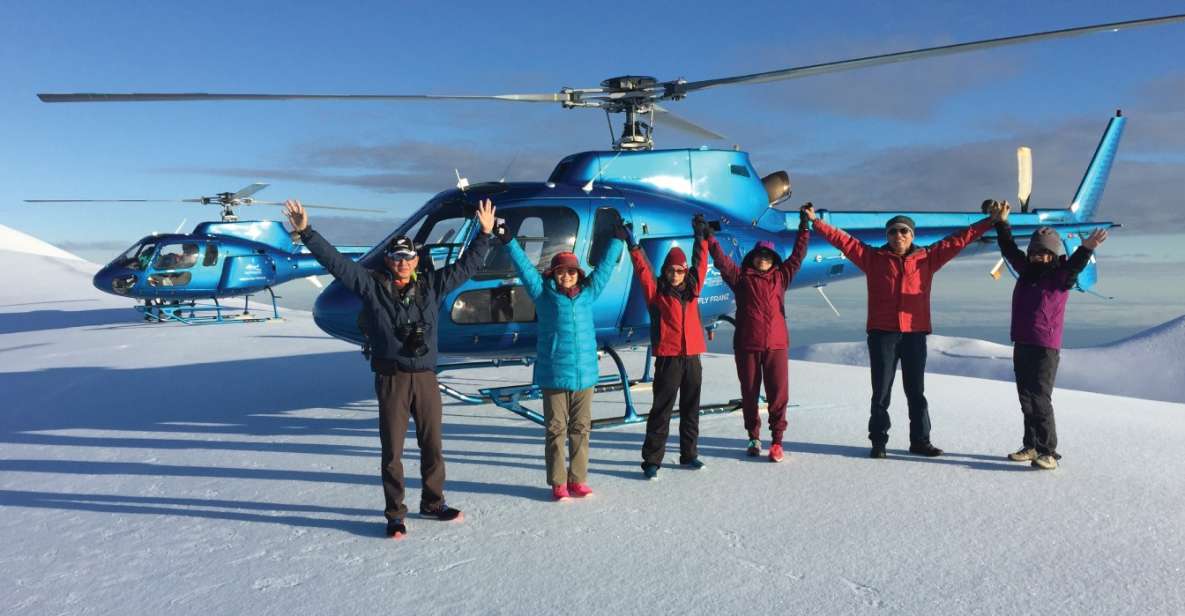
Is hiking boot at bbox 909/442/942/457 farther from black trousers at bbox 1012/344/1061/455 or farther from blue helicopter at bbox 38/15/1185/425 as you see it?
blue helicopter at bbox 38/15/1185/425

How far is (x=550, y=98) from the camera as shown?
6871mm

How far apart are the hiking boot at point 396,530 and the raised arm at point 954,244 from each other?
4141 mm

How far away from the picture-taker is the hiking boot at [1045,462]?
5.32 m

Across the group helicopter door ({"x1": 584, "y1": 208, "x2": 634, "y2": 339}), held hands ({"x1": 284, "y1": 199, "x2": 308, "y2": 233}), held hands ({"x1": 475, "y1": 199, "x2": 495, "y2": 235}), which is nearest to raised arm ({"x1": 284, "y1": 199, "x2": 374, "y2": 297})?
held hands ({"x1": 284, "y1": 199, "x2": 308, "y2": 233})

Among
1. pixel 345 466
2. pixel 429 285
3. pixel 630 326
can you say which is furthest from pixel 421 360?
pixel 630 326

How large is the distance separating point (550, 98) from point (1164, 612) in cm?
560

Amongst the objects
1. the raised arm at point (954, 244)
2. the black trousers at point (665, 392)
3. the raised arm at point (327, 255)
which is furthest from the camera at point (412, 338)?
the raised arm at point (954, 244)

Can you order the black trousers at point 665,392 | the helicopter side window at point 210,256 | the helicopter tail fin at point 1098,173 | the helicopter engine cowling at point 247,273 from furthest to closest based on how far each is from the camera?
the helicopter engine cowling at point 247,273
the helicopter side window at point 210,256
the helicopter tail fin at point 1098,173
the black trousers at point 665,392

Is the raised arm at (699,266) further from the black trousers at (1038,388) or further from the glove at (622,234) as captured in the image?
the black trousers at (1038,388)

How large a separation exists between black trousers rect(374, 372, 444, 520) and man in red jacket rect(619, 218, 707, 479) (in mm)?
1500

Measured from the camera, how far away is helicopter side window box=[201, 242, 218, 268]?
60.6ft

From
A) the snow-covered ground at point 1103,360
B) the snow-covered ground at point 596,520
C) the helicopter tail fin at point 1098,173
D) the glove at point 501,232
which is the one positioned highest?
the helicopter tail fin at point 1098,173

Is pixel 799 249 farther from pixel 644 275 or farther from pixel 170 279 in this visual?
pixel 170 279

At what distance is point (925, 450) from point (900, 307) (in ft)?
3.73
